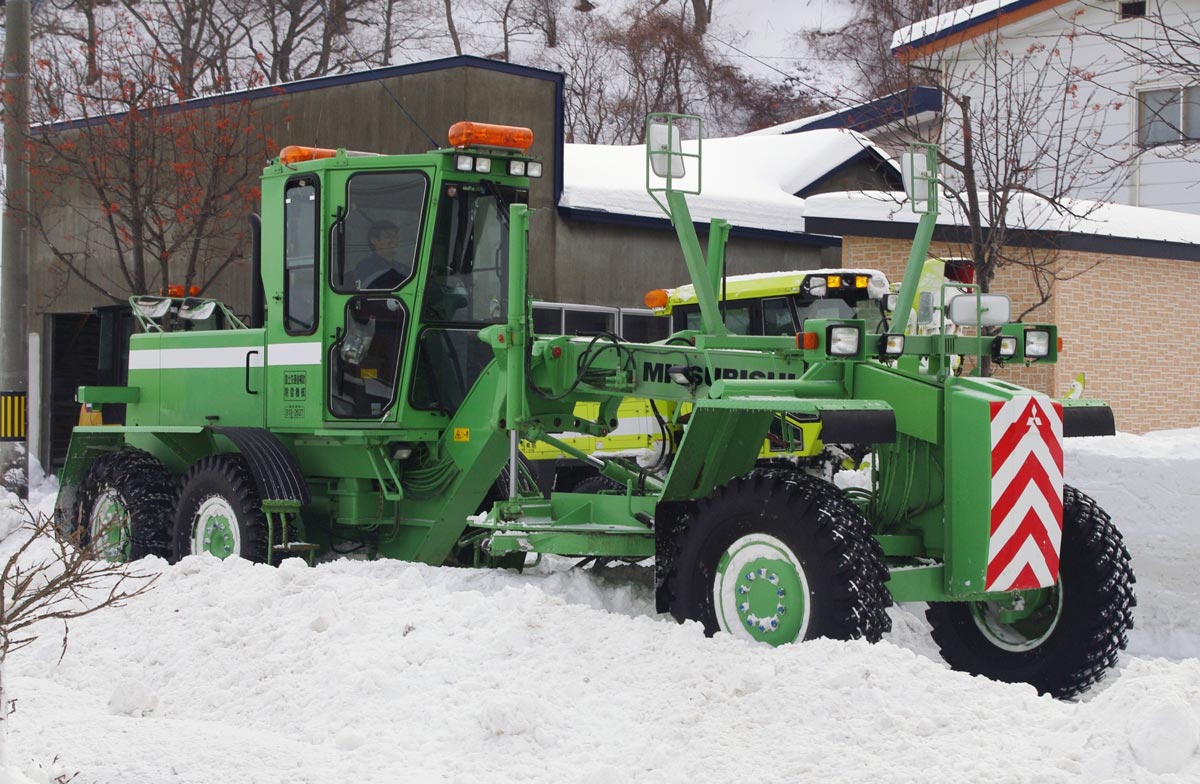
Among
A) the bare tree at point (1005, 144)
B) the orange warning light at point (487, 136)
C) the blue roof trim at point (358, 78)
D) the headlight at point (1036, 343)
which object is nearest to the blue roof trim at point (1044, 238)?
the bare tree at point (1005, 144)

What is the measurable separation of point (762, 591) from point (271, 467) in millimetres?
3738

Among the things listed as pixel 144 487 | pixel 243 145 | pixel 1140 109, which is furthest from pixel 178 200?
pixel 1140 109

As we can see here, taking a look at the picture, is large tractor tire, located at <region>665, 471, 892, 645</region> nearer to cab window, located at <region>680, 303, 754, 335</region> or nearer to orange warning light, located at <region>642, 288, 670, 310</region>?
cab window, located at <region>680, 303, 754, 335</region>

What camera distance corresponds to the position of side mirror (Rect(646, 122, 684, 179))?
754 centimetres

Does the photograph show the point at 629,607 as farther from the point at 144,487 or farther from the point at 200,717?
the point at 144,487

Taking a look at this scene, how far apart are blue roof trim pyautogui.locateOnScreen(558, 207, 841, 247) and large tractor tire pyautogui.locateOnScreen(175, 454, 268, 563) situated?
8143 millimetres

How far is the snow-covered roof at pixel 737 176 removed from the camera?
17719mm

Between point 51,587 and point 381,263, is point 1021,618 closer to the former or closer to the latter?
point 381,263

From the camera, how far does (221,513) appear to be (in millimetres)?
9359

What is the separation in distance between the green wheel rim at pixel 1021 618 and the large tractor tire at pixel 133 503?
563 centimetres

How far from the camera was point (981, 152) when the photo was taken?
47.8 ft

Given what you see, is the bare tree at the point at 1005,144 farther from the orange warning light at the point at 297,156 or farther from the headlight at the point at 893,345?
the orange warning light at the point at 297,156

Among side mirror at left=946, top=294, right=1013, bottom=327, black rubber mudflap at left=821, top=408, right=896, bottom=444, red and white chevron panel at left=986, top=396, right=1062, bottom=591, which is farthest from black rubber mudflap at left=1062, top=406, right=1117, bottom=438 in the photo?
black rubber mudflap at left=821, top=408, right=896, bottom=444

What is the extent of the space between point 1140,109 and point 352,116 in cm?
1315
